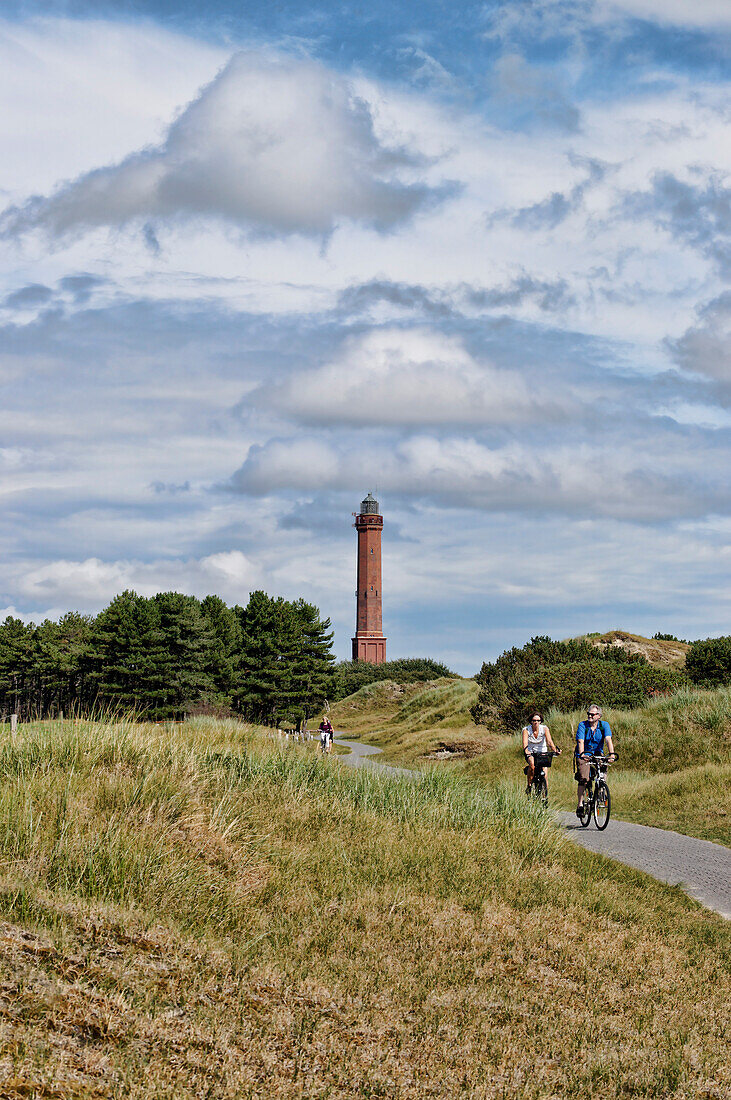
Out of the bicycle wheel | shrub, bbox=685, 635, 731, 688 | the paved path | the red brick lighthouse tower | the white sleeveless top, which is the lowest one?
the paved path

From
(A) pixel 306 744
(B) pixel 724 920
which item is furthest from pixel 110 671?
(B) pixel 724 920

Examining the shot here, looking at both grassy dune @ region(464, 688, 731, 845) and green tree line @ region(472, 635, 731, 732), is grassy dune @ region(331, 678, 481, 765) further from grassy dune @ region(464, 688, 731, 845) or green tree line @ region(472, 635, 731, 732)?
grassy dune @ region(464, 688, 731, 845)

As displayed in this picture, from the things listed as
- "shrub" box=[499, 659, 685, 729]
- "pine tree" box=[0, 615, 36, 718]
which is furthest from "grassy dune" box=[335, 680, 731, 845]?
"pine tree" box=[0, 615, 36, 718]

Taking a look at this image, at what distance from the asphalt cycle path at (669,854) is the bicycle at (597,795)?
198 mm

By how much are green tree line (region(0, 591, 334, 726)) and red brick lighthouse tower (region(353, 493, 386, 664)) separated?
29.9m

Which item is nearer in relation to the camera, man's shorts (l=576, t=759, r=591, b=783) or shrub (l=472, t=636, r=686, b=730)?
man's shorts (l=576, t=759, r=591, b=783)

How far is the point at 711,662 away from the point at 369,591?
62.3 metres

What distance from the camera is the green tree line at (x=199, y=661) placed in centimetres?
6069

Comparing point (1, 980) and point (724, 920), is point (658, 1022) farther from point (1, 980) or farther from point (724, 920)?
point (1, 980)

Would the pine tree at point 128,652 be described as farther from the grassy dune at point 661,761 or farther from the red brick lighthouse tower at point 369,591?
the red brick lighthouse tower at point 369,591

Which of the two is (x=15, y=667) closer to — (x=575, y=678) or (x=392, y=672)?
(x=392, y=672)

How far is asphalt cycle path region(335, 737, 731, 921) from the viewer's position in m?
11.1

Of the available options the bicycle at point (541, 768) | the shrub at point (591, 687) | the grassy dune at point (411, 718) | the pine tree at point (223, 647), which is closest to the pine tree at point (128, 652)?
the pine tree at point (223, 647)

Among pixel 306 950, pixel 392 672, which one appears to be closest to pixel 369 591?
pixel 392 672
